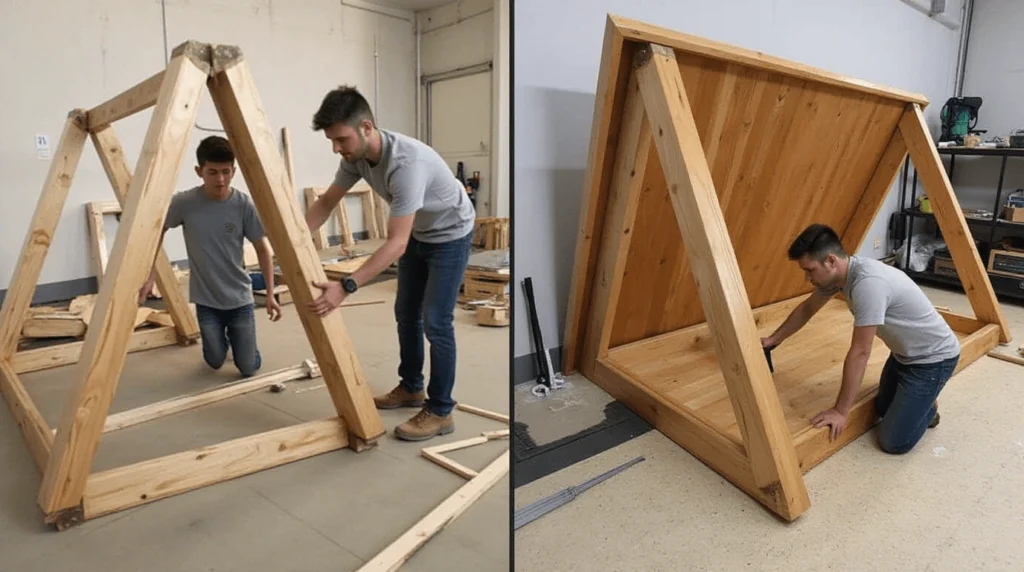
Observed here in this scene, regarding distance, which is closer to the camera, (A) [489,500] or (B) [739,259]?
(A) [489,500]

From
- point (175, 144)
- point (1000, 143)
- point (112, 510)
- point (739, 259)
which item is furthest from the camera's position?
point (1000, 143)

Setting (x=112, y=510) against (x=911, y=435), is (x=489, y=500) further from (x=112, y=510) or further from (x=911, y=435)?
(x=911, y=435)

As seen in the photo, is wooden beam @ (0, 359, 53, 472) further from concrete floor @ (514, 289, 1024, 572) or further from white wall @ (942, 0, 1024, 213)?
white wall @ (942, 0, 1024, 213)

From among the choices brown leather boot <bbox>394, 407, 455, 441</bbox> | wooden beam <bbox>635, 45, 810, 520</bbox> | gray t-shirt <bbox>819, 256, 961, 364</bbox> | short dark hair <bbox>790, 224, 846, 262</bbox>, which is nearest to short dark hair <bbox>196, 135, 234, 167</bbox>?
brown leather boot <bbox>394, 407, 455, 441</bbox>

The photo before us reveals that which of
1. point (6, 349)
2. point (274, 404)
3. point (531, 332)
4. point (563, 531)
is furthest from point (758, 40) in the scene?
point (6, 349)

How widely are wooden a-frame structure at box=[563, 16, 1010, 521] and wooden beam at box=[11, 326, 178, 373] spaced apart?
5.45 ft

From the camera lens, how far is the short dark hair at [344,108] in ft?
3.36

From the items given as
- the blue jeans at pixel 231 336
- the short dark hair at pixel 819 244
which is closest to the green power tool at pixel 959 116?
the short dark hair at pixel 819 244

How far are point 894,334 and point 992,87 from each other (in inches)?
150

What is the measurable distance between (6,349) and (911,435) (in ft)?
10.2

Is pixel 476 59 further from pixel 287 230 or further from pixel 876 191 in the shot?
pixel 876 191

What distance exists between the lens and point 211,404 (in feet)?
6.57

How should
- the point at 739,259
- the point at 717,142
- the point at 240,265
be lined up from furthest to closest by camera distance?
the point at 739,259
the point at 240,265
the point at 717,142

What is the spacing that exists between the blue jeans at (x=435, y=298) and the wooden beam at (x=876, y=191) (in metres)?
2.60
